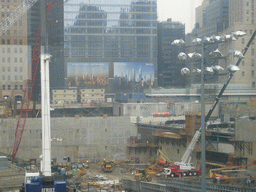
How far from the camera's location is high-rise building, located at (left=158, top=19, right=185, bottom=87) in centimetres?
9294

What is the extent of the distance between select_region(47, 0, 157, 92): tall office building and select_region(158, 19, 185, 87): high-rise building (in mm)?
7712

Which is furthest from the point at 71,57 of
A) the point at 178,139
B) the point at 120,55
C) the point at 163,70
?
the point at 178,139

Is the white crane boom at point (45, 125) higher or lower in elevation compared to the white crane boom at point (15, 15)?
lower

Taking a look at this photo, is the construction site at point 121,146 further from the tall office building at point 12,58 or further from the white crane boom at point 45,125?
the tall office building at point 12,58

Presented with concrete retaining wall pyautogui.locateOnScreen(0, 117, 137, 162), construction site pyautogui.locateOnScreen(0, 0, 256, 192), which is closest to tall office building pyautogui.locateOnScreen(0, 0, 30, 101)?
construction site pyautogui.locateOnScreen(0, 0, 256, 192)

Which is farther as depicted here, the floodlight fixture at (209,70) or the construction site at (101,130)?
the construction site at (101,130)

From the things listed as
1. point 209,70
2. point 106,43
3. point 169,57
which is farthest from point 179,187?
point 169,57

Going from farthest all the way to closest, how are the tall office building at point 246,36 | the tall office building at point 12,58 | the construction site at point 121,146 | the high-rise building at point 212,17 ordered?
1. the tall office building at point 12,58
2. the high-rise building at point 212,17
3. the tall office building at point 246,36
4. the construction site at point 121,146

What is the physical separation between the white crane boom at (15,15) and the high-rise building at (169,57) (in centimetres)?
4089

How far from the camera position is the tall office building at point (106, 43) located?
8050cm

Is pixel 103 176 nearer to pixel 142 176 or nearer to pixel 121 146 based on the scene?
pixel 142 176

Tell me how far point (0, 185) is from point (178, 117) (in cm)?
2951

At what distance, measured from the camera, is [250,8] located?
53.4 meters

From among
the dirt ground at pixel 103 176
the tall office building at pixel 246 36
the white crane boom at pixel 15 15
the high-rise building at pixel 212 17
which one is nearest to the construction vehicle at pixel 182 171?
the dirt ground at pixel 103 176
